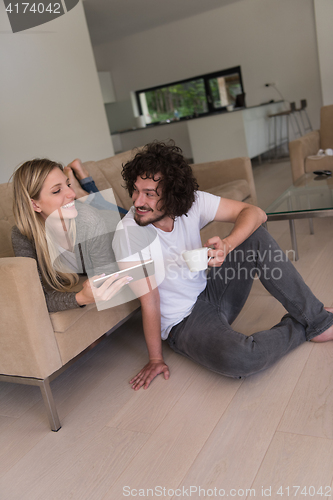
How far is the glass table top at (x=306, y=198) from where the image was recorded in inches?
88.0

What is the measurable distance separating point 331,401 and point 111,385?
81 cm

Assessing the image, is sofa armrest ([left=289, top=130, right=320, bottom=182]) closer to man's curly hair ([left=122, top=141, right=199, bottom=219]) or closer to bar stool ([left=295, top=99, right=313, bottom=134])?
man's curly hair ([left=122, top=141, right=199, bottom=219])

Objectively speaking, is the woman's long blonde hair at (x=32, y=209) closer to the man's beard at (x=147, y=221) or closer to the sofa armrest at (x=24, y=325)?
the sofa armrest at (x=24, y=325)

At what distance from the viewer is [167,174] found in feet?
4.77

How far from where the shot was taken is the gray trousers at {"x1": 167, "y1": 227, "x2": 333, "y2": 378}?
1.44 m

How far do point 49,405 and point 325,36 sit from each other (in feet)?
22.6

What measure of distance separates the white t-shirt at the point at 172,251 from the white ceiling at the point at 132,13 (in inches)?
206

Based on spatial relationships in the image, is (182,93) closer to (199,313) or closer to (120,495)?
(199,313)

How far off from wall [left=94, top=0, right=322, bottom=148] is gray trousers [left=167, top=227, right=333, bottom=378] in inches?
267

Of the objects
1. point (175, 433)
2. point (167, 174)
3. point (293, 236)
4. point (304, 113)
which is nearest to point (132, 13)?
point (304, 113)

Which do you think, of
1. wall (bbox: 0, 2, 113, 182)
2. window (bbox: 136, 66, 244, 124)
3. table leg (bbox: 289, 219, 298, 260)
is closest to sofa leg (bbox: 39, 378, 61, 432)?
table leg (bbox: 289, 219, 298, 260)

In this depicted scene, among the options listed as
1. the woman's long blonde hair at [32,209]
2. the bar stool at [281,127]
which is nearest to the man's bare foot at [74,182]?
the woman's long blonde hair at [32,209]

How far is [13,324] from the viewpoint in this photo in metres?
1.41

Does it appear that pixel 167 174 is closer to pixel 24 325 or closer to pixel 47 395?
pixel 24 325
